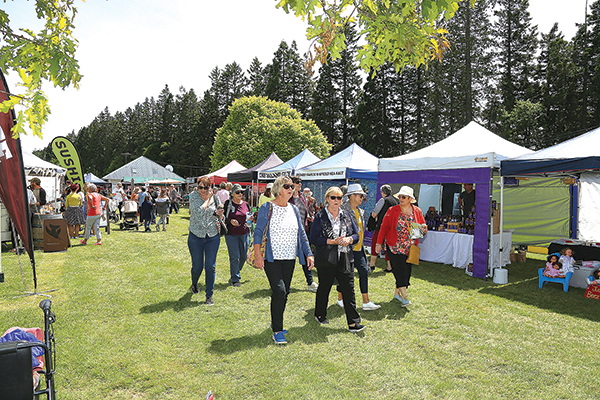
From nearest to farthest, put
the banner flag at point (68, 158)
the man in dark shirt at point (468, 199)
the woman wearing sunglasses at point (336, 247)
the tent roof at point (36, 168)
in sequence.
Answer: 1. the woman wearing sunglasses at point (336, 247)
2. the man in dark shirt at point (468, 199)
3. the banner flag at point (68, 158)
4. the tent roof at point (36, 168)

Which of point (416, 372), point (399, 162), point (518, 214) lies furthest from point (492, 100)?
point (416, 372)

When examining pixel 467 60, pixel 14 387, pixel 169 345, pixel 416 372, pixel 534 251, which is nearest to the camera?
pixel 14 387

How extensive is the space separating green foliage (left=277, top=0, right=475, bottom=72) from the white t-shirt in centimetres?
164

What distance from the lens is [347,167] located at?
10555mm

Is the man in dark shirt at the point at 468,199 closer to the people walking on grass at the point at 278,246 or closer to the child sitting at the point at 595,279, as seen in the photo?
Answer: the child sitting at the point at 595,279

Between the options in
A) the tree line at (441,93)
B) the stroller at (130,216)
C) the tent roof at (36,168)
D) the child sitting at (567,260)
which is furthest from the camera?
the tree line at (441,93)

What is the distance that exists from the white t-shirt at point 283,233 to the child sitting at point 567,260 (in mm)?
5641

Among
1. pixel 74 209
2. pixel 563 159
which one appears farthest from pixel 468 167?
pixel 74 209

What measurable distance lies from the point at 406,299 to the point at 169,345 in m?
3.38

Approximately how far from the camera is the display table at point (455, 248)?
8.01 m

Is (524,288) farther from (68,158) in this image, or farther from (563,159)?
(68,158)

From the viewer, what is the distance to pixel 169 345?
13.1 ft

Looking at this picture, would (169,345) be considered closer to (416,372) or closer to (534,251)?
(416,372)

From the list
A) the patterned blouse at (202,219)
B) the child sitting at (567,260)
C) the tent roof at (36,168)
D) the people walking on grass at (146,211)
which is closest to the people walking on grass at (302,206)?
the patterned blouse at (202,219)
